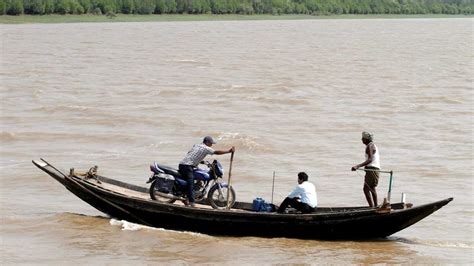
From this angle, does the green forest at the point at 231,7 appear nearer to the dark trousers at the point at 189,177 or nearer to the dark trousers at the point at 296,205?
the dark trousers at the point at 189,177

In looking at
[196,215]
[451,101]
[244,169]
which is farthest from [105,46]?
[196,215]

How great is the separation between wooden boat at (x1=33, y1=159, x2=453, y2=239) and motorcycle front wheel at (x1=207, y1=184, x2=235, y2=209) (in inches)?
5.7

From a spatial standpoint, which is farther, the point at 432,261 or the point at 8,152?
the point at 8,152

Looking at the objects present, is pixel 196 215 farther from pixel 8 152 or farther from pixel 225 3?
pixel 225 3

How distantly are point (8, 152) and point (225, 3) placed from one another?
9707 cm

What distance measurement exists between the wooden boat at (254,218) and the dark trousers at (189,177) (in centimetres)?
20

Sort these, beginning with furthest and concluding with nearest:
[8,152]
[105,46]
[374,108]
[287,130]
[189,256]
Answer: [105,46] < [374,108] < [287,130] < [8,152] < [189,256]

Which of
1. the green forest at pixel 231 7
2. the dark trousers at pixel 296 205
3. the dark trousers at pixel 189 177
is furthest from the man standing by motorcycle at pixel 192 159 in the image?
the green forest at pixel 231 7

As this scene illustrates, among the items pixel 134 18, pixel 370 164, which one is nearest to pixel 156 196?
pixel 370 164

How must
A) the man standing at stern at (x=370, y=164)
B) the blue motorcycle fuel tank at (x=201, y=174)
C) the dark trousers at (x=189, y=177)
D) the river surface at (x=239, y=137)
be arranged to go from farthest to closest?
1. the blue motorcycle fuel tank at (x=201, y=174)
2. the dark trousers at (x=189, y=177)
3. the river surface at (x=239, y=137)
4. the man standing at stern at (x=370, y=164)

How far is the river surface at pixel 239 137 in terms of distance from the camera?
13.8 m

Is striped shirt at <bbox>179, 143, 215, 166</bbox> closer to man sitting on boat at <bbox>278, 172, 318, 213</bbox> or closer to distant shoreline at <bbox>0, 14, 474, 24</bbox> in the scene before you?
man sitting on boat at <bbox>278, 172, 318, 213</bbox>

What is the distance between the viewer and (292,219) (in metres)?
13.5

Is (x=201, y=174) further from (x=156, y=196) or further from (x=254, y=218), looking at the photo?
(x=254, y=218)
